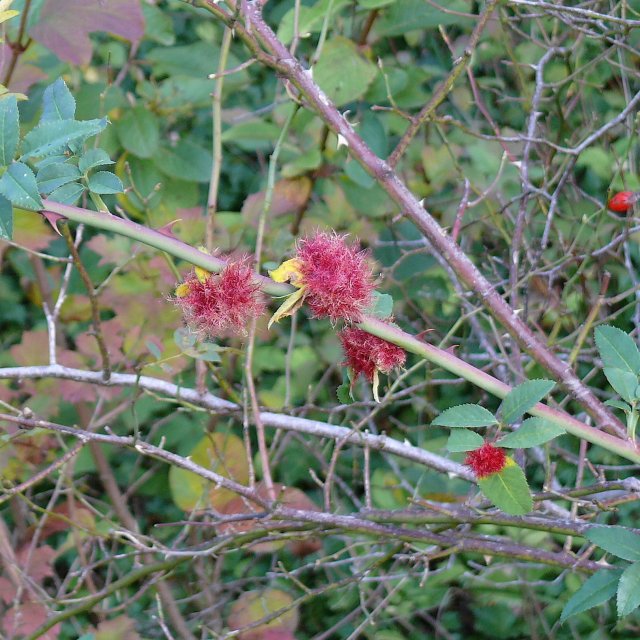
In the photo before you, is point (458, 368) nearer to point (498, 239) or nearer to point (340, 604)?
point (340, 604)

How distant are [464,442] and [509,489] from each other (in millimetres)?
75

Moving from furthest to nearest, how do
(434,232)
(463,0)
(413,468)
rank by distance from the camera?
1. (413,468)
2. (463,0)
3. (434,232)

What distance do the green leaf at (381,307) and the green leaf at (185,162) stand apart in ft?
4.15

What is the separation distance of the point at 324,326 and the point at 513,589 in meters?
0.83

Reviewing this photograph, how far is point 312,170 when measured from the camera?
203 cm

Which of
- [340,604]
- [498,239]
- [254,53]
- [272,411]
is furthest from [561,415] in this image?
[498,239]

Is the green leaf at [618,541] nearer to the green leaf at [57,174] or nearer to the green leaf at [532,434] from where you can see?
the green leaf at [532,434]

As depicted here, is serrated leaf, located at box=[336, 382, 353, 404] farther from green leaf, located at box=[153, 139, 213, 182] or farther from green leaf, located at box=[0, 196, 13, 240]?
green leaf, located at box=[153, 139, 213, 182]

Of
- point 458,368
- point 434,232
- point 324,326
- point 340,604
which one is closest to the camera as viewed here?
point 458,368

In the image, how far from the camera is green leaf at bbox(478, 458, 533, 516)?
87 centimetres

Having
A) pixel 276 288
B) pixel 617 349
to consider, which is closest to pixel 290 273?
pixel 276 288

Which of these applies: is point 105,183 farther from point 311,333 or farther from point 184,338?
point 311,333

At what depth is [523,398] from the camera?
0.85 m

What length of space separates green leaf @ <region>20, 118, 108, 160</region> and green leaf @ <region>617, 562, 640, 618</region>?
2.42 ft
